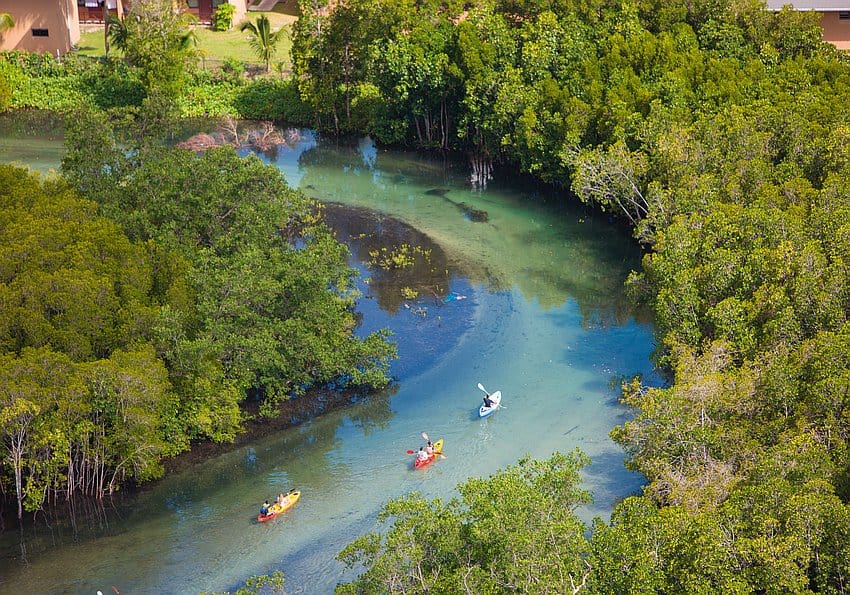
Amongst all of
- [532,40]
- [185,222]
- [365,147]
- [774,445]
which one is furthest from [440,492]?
[365,147]

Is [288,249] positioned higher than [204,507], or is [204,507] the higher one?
[288,249]

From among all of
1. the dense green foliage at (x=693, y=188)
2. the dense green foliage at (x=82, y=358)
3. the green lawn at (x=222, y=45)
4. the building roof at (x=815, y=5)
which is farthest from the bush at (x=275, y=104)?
Result: the dense green foliage at (x=82, y=358)

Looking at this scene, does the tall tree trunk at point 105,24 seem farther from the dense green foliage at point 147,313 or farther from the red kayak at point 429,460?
the red kayak at point 429,460

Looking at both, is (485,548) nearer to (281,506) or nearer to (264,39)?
(281,506)

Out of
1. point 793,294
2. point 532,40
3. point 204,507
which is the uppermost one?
point 532,40

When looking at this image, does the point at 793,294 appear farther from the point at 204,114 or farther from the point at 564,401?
the point at 204,114

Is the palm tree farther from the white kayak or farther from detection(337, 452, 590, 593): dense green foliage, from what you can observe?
detection(337, 452, 590, 593): dense green foliage
